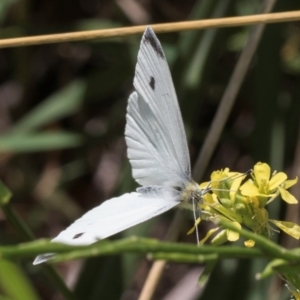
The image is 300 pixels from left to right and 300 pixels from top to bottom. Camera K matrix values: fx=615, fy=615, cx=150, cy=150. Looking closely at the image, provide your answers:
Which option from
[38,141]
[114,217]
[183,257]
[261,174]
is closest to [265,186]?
[261,174]

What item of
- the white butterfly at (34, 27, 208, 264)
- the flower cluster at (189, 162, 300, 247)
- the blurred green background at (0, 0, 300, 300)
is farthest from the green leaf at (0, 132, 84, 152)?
the flower cluster at (189, 162, 300, 247)

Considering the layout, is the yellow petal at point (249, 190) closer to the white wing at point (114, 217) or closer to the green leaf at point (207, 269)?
the white wing at point (114, 217)

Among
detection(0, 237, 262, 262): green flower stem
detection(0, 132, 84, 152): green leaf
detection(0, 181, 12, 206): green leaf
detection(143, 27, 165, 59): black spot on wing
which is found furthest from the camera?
detection(0, 132, 84, 152): green leaf

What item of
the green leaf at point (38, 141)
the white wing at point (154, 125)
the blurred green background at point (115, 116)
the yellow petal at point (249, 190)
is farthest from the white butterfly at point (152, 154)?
the green leaf at point (38, 141)

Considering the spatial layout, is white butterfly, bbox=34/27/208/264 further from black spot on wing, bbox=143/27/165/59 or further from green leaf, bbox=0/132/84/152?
green leaf, bbox=0/132/84/152

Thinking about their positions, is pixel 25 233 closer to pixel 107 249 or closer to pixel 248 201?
pixel 248 201

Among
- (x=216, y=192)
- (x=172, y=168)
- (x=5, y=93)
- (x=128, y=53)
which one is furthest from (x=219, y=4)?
(x=5, y=93)

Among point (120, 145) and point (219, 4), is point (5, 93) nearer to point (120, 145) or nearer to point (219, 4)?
point (120, 145)

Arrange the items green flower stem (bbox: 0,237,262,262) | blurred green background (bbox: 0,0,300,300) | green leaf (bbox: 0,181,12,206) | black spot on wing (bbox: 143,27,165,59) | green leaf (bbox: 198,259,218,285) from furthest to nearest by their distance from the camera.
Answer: blurred green background (bbox: 0,0,300,300)
black spot on wing (bbox: 143,27,165,59)
green leaf (bbox: 0,181,12,206)
green leaf (bbox: 198,259,218,285)
green flower stem (bbox: 0,237,262,262)

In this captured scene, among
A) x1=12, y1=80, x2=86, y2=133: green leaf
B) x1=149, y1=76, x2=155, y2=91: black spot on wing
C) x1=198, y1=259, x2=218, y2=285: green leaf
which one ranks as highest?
x1=149, y1=76, x2=155, y2=91: black spot on wing
